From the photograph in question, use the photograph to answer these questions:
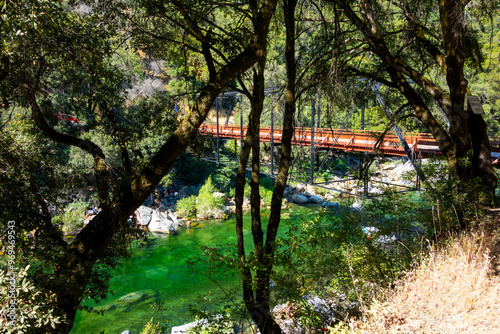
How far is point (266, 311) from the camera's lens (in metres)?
3.40

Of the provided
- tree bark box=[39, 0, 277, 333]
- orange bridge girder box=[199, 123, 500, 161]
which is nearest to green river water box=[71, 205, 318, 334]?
orange bridge girder box=[199, 123, 500, 161]

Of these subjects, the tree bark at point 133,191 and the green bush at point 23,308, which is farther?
the tree bark at point 133,191

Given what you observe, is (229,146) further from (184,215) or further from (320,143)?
(320,143)

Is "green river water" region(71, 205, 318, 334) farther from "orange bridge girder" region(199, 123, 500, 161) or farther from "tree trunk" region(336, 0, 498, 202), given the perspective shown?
"tree trunk" region(336, 0, 498, 202)

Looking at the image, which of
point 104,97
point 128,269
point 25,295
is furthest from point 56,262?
point 128,269

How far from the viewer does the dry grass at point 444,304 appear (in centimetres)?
216

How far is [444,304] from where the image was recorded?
2.37m

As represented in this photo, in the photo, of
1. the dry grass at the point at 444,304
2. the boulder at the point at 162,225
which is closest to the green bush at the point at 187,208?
the boulder at the point at 162,225

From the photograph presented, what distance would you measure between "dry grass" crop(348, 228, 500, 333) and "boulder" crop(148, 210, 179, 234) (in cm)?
1225

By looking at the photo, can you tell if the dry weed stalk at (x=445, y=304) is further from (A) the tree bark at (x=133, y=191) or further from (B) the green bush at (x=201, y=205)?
(B) the green bush at (x=201, y=205)

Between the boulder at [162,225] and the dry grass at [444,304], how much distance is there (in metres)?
12.2

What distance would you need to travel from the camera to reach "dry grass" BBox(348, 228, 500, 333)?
2162 mm

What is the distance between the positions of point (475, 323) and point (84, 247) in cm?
286

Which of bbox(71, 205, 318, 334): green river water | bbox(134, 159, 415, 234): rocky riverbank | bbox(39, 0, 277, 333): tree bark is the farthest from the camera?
bbox(134, 159, 415, 234): rocky riverbank
